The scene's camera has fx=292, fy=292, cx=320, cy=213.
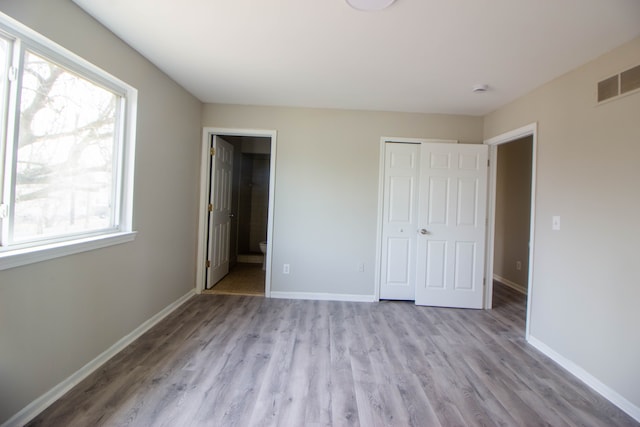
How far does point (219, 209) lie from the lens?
397cm

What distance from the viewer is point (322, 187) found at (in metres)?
3.60

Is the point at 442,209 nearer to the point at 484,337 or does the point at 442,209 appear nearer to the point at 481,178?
the point at 481,178

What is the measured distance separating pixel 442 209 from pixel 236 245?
349cm

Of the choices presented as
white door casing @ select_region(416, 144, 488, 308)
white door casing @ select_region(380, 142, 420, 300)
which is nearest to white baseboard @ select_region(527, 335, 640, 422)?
white door casing @ select_region(416, 144, 488, 308)

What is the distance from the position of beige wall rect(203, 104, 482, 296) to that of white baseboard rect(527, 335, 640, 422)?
5.61 feet

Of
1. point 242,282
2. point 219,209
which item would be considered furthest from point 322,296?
point 219,209

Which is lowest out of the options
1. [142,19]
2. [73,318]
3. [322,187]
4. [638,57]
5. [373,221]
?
[73,318]

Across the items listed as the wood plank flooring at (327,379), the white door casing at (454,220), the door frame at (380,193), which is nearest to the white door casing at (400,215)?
the door frame at (380,193)

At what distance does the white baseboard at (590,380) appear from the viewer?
5.85 feet

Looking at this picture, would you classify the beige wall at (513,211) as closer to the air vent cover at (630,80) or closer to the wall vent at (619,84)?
the wall vent at (619,84)

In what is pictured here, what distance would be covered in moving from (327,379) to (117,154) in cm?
230

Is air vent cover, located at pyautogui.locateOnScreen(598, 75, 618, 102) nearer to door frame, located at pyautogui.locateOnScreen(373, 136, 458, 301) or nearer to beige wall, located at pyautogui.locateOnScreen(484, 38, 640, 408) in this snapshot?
beige wall, located at pyautogui.locateOnScreen(484, 38, 640, 408)

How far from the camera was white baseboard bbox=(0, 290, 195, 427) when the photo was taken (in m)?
1.51

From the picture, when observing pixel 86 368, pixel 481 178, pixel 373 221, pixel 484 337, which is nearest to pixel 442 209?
pixel 481 178
